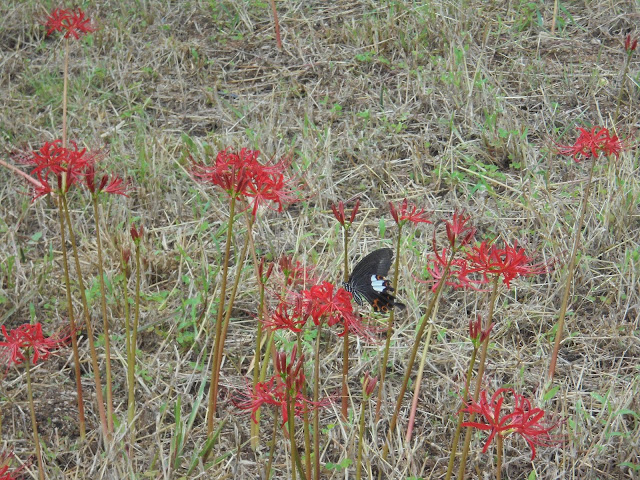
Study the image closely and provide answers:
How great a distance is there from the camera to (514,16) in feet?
15.6

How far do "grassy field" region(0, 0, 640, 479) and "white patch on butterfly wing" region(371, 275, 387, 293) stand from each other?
281mm

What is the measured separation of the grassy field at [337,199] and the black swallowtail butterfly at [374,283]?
27 cm

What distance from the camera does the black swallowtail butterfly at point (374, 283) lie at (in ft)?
6.52

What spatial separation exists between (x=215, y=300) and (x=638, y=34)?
119 inches

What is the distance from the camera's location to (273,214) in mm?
3527

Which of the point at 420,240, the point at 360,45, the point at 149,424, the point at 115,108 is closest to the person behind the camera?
the point at 149,424

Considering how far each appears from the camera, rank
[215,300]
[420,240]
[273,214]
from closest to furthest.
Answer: [215,300], [420,240], [273,214]

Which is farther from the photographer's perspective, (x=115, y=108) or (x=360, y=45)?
(x=360, y=45)

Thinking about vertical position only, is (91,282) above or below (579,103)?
below

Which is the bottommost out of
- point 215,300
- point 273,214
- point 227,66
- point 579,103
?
point 215,300

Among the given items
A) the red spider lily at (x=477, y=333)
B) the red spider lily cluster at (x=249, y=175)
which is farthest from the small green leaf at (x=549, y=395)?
the red spider lily cluster at (x=249, y=175)

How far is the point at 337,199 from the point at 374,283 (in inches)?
64.0

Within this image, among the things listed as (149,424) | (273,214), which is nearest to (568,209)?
(273,214)

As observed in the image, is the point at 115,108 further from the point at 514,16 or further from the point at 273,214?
the point at 514,16
